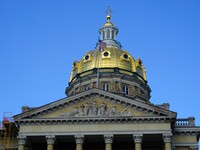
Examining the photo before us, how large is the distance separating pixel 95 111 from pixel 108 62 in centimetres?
2368

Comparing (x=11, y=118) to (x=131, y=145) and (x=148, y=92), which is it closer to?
(x=131, y=145)

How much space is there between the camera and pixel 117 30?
77.8 m

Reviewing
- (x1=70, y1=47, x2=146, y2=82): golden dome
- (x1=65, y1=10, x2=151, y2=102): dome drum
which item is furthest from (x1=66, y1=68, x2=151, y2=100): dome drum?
(x1=70, y1=47, x2=146, y2=82): golden dome

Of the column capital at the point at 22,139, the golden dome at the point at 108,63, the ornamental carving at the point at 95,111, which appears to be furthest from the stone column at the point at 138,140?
the golden dome at the point at 108,63

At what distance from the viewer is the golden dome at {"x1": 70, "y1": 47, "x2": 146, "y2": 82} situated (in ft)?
220

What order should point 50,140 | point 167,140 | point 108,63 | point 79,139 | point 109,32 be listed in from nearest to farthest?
point 167,140 → point 79,139 → point 50,140 → point 108,63 → point 109,32

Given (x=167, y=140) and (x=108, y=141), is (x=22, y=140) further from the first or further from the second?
(x=167, y=140)

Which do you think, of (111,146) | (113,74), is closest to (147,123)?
(111,146)

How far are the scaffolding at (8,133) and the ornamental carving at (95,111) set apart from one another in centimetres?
544

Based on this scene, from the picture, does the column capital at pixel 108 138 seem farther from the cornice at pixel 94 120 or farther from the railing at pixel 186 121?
the railing at pixel 186 121

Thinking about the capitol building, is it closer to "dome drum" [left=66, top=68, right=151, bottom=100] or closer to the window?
"dome drum" [left=66, top=68, right=151, bottom=100]

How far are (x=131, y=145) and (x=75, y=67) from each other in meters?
26.3

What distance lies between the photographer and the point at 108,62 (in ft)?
221

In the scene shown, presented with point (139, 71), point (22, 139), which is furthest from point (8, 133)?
point (139, 71)
